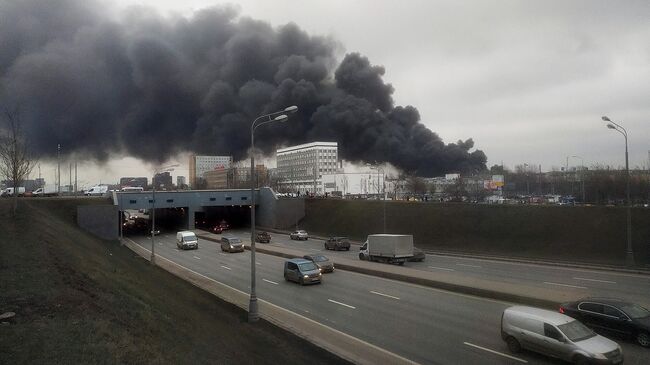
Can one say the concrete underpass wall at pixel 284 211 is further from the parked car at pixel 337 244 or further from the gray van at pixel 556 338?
the gray van at pixel 556 338

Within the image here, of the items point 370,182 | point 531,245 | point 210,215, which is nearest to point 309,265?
point 531,245

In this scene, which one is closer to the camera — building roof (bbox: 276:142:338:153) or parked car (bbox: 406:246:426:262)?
parked car (bbox: 406:246:426:262)

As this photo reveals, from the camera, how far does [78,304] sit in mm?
9219

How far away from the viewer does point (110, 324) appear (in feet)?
27.7

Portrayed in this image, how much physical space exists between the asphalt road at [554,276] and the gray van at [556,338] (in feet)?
19.0

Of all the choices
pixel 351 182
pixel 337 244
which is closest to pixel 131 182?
pixel 351 182

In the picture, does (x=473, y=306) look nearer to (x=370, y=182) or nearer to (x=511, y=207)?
(x=511, y=207)

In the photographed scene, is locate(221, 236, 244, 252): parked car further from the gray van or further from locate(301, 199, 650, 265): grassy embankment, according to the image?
the gray van

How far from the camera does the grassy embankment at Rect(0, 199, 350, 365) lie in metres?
7.06

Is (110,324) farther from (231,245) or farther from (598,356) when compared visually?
(231,245)

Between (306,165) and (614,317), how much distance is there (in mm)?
84555

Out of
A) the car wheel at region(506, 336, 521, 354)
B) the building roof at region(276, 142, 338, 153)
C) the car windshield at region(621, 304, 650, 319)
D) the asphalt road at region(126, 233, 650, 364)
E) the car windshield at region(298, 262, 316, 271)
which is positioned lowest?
the asphalt road at region(126, 233, 650, 364)

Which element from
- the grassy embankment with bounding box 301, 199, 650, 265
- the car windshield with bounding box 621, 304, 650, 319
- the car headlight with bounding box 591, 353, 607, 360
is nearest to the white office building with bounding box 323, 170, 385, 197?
the grassy embankment with bounding box 301, 199, 650, 265

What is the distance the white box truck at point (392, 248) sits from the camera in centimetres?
2503
